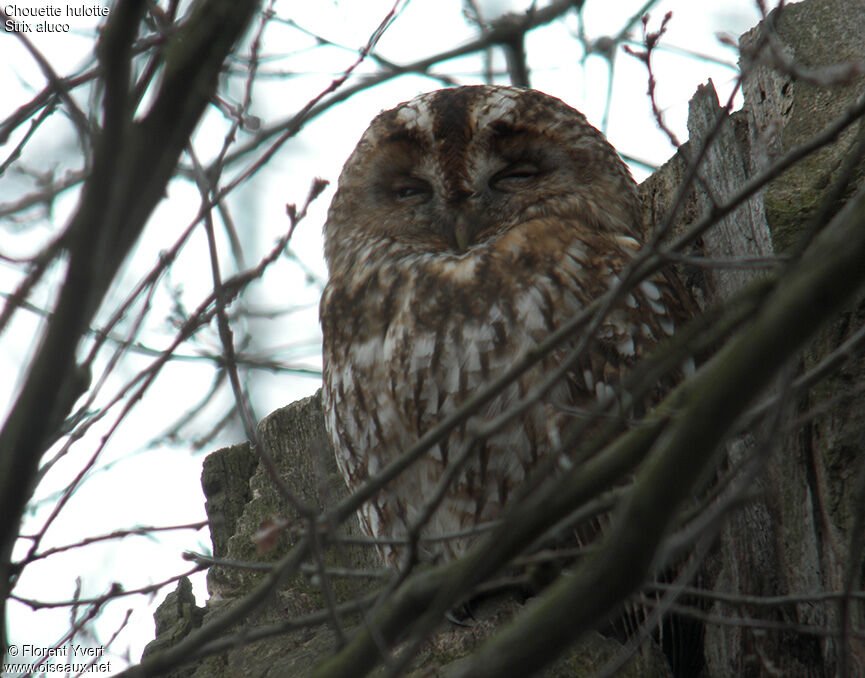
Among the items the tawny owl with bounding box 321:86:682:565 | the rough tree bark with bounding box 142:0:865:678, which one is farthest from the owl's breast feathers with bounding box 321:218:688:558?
the rough tree bark with bounding box 142:0:865:678

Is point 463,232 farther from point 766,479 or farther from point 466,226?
point 766,479

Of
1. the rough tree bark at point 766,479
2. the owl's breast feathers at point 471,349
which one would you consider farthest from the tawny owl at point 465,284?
the rough tree bark at point 766,479

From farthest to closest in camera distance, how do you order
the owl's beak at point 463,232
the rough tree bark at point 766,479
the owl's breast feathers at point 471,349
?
the owl's beak at point 463,232 → the owl's breast feathers at point 471,349 → the rough tree bark at point 766,479

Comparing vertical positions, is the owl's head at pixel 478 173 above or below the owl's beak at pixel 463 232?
above

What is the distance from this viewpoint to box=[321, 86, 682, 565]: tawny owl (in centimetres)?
275

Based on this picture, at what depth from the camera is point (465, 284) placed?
9.39 feet

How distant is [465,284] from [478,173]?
0.48m

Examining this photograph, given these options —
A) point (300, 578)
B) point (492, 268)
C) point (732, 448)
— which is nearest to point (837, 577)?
point (732, 448)

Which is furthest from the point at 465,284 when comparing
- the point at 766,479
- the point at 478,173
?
the point at 766,479

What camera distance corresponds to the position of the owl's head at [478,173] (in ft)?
10.4

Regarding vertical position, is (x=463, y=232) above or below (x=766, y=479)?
above

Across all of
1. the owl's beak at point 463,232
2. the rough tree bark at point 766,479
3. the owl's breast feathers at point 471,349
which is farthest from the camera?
the owl's beak at point 463,232

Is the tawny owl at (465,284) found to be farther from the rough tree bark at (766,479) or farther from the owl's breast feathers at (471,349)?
the rough tree bark at (766,479)

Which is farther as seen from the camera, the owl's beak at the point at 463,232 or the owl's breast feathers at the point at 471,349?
the owl's beak at the point at 463,232
